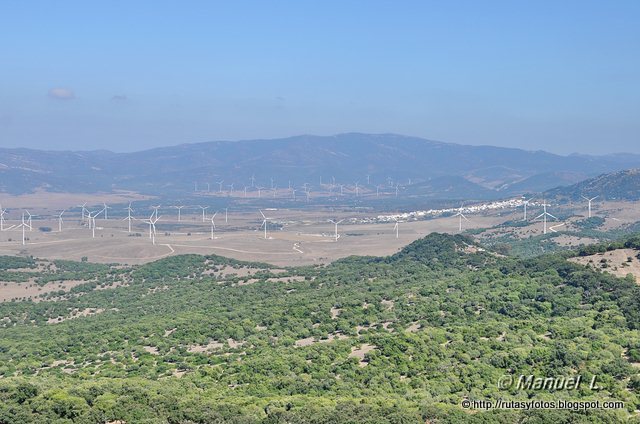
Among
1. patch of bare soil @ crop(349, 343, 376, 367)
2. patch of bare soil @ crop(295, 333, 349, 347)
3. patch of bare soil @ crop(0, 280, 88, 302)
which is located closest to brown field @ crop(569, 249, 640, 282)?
patch of bare soil @ crop(295, 333, 349, 347)

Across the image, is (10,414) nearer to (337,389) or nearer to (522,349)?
(337,389)

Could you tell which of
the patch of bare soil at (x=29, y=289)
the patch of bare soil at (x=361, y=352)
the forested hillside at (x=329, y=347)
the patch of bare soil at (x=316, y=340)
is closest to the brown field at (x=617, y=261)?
the forested hillside at (x=329, y=347)

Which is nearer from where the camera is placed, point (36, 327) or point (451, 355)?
point (451, 355)

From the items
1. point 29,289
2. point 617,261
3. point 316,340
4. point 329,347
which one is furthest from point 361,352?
point 29,289

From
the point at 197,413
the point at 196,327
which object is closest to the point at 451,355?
the point at 197,413

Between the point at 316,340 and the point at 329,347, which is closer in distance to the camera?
the point at 329,347

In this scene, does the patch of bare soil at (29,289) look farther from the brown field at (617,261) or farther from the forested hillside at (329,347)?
the brown field at (617,261)

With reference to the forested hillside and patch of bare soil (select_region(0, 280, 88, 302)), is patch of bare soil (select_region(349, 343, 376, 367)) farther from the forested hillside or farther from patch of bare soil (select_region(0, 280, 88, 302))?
patch of bare soil (select_region(0, 280, 88, 302))

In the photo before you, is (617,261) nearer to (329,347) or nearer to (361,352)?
(361,352)
